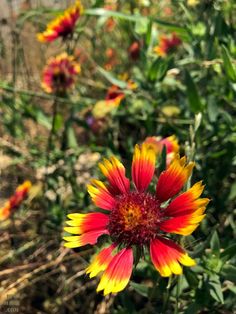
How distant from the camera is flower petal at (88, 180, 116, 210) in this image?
91cm

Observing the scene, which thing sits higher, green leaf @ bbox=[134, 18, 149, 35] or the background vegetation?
green leaf @ bbox=[134, 18, 149, 35]

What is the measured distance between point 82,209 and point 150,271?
0.49 metres

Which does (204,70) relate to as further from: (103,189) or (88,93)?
(88,93)

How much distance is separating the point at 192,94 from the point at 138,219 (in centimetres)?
55

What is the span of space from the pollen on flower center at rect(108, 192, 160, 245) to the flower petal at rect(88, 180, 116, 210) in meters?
0.01

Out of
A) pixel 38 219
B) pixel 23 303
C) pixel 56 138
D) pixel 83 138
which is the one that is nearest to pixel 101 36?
pixel 83 138

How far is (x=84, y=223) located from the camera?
0.87 metres

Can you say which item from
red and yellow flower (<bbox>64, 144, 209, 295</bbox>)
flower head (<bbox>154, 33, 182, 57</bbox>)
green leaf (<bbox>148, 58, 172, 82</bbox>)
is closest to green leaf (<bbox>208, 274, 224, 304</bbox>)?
red and yellow flower (<bbox>64, 144, 209, 295</bbox>)

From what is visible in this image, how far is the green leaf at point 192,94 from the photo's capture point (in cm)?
131

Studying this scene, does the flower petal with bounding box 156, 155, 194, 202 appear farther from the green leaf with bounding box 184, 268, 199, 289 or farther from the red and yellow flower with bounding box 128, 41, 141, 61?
the red and yellow flower with bounding box 128, 41, 141, 61

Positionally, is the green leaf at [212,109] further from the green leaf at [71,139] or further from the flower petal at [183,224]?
the flower petal at [183,224]

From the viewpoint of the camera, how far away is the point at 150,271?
109 cm

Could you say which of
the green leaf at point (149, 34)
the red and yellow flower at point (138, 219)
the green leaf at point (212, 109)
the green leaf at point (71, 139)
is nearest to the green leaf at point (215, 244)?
the red and yellow flower at point (138, 219)

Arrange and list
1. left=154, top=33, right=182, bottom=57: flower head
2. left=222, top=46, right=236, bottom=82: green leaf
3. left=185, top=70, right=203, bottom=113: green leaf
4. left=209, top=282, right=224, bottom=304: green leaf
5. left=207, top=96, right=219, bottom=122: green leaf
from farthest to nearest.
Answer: left=154, top=33, right=182, bottom=57: flower head
left=207, top=96, right=219, bottom=122: green leaf
left=185, top=70, right=203, bottom=113: green leaf
left=222, top=46, right=236, bottom=82: green leaf
left=209, top=282, right=224, bottom=304: green leaf
